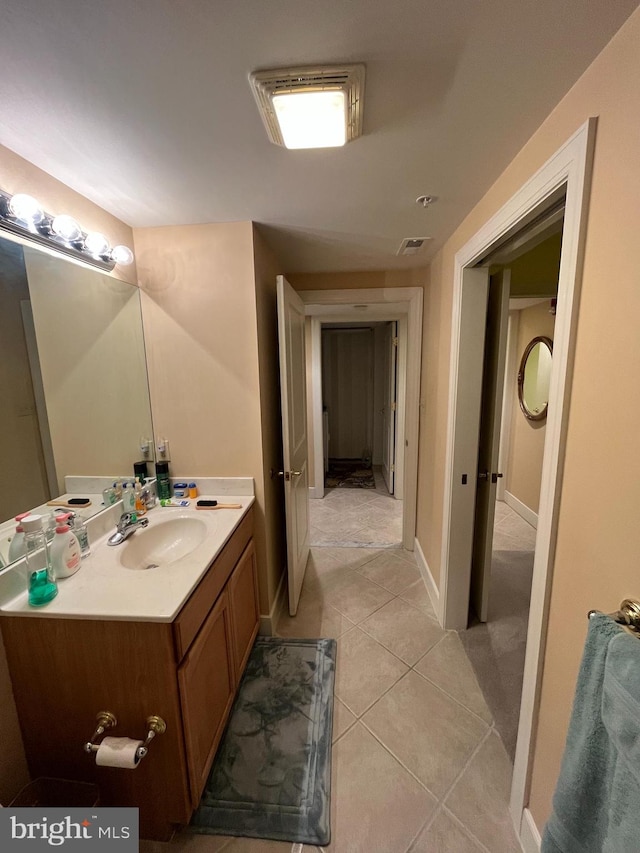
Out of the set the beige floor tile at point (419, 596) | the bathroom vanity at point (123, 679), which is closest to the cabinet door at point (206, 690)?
the bathroom vanity at point (123, 679)

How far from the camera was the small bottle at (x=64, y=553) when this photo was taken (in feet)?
3.75

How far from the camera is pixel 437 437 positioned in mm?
2172

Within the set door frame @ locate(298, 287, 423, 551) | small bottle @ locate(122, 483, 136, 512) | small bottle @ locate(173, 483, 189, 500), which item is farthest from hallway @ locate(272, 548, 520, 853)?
small bottle @ locate(122, 483, 136, 512)

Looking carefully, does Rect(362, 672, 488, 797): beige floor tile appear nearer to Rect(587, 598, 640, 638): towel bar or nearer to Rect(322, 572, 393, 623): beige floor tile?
Rect(322, 572, 393, 623): beige floor tile

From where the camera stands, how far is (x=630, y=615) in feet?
2.27

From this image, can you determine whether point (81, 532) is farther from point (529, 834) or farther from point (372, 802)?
point (529, 834)

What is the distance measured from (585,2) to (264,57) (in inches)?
26.1

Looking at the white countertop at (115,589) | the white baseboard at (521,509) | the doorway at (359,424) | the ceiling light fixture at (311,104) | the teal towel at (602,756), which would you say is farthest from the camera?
the doorway at (359,424)

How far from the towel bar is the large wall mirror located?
169 cm

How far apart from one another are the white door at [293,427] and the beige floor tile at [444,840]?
114 cm

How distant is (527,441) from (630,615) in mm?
3212

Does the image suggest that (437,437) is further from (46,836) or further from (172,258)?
(46,836)

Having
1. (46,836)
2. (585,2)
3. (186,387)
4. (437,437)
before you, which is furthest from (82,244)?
(437,437)

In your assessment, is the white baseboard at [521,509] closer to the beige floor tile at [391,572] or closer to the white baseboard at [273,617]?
the beige floor tile at [391,572]
